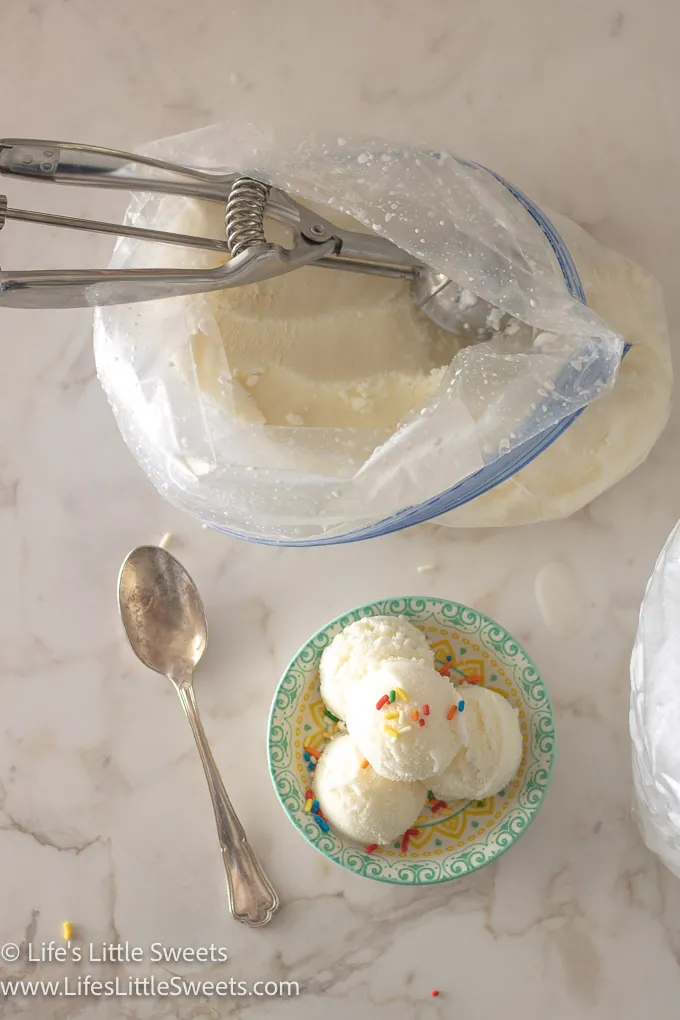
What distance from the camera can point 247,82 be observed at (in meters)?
Answer: 0.73

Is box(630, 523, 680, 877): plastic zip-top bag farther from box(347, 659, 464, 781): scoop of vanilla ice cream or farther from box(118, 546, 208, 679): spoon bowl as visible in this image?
box(118, 546, 208, 679): spoon bowl

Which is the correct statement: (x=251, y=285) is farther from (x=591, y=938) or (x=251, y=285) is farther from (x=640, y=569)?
(x=591, y=938)

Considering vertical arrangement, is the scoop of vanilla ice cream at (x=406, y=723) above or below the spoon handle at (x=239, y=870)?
above

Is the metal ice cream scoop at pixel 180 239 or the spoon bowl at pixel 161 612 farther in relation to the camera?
the spoon bowl at pixel 161 612

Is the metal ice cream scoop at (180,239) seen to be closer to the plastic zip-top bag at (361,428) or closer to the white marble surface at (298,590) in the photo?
the plastic zip-top bag at (361,428)

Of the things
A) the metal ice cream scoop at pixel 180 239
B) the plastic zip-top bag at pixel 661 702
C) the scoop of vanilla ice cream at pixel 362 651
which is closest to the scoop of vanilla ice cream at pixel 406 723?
the scoop of vanilla ice cream at pixel 362 651

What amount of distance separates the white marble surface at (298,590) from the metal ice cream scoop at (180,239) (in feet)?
0.59

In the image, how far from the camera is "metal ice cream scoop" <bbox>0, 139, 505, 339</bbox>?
19.8 inches

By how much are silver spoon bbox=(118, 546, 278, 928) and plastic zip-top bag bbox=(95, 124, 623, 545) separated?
0.08 metres

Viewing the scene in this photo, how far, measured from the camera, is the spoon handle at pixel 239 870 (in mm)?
587

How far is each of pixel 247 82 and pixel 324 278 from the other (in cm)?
22

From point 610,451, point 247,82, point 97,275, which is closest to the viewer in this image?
point 97,275

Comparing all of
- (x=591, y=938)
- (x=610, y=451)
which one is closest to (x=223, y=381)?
(x=610, y=451)

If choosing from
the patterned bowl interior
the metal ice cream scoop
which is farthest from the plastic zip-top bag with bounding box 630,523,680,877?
the metal ice cream scoop
